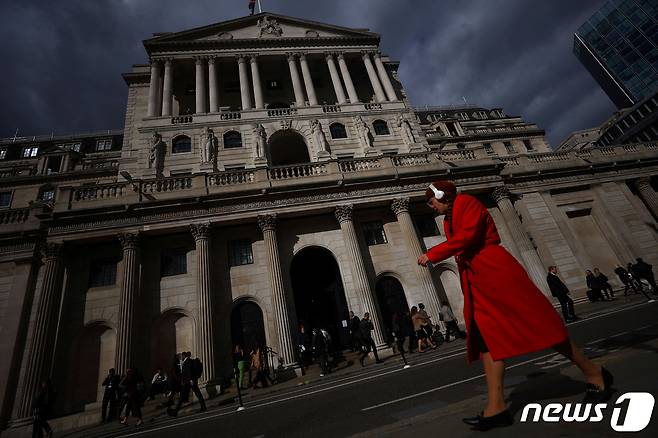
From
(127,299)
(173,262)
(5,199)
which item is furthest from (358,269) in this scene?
(5,199)

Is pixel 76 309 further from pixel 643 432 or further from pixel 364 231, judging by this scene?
pixel 643 432

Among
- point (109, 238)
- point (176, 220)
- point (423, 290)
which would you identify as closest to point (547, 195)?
point (423, 290)

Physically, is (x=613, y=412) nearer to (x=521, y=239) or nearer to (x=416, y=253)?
(x=416, y=253)

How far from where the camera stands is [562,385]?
312cm

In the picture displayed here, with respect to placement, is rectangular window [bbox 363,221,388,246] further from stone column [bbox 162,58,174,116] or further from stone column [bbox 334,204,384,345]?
stone column [bbox 162,58,174,116]

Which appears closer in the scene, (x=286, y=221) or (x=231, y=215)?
(x=231, y=215)

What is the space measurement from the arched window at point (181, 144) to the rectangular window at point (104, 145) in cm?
A: 2394

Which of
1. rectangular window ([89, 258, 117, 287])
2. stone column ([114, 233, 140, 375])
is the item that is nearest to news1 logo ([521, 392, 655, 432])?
stone column ([114, 233, 140, 375])

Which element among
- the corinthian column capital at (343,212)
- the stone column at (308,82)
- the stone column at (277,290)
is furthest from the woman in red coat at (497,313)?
the stone column at (308,82)

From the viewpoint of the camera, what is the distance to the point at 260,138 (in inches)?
821

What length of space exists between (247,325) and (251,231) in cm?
503

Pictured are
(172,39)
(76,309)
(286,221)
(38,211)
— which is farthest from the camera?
(172,39)

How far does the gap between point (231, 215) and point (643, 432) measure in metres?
15.2

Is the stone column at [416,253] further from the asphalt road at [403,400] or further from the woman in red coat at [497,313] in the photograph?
the woman in red coat at [497,313]
